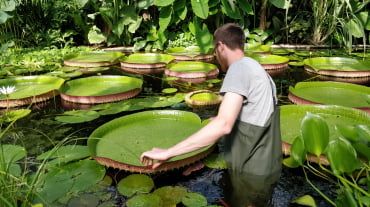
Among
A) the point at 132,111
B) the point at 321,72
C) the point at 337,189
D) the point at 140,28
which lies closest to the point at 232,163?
the point at 337,189

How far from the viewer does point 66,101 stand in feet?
14.0

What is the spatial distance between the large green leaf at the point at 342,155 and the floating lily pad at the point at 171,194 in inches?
52.5

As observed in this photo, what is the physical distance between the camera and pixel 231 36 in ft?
6.39

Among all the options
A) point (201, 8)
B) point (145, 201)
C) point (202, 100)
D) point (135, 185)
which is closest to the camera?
point (145, 201)

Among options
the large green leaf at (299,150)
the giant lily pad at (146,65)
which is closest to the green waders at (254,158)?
the large green leaf at (299,150)

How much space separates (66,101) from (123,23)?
3.16 metres

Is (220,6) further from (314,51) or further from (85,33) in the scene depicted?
(85,33)

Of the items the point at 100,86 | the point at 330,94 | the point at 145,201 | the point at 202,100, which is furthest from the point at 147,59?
the point at 145,201

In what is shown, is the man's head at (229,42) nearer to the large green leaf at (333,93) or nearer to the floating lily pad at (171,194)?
the floating lily pad at (171,194)

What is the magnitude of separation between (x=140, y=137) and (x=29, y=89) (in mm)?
2095

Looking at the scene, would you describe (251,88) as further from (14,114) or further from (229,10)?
(229,10)

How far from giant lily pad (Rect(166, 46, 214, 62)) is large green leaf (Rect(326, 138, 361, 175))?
4774 mm

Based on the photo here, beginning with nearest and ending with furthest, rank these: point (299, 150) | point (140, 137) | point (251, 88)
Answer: point (299, 150), point (251, 88), point (140, 137)

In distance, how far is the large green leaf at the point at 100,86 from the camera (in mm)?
4398
